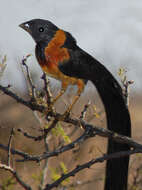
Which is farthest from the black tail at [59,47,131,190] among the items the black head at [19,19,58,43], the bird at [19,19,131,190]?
the black head at [19,19,58,43]

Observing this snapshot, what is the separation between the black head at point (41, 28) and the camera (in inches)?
60.4

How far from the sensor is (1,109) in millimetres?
3652

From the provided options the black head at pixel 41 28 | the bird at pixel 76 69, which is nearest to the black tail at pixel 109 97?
the bird at pixel 76 69

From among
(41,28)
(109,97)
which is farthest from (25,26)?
(109,97)

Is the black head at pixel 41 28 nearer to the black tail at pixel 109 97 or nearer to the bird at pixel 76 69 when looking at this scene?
the bird at pixel 76 69

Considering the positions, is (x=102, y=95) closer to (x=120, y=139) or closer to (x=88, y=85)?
(x=88, y=85)

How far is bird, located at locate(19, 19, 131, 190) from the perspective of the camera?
149 centimetres

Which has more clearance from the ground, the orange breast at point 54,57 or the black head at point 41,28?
the black head at point 41,28

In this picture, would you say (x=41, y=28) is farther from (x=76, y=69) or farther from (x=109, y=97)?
(x=109, y=97)

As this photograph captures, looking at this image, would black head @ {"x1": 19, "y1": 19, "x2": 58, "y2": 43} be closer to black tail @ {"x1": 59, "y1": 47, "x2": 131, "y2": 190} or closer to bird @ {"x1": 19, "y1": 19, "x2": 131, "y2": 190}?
bird @ {"x1": 19, "y1": 19, "x2": 131, "y2": 190}

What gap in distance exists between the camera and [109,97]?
1532mm

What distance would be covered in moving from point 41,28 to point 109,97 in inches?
15.0

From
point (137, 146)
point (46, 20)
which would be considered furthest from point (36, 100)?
point (137, 146)

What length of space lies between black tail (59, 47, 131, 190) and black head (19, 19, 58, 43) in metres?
0.11
